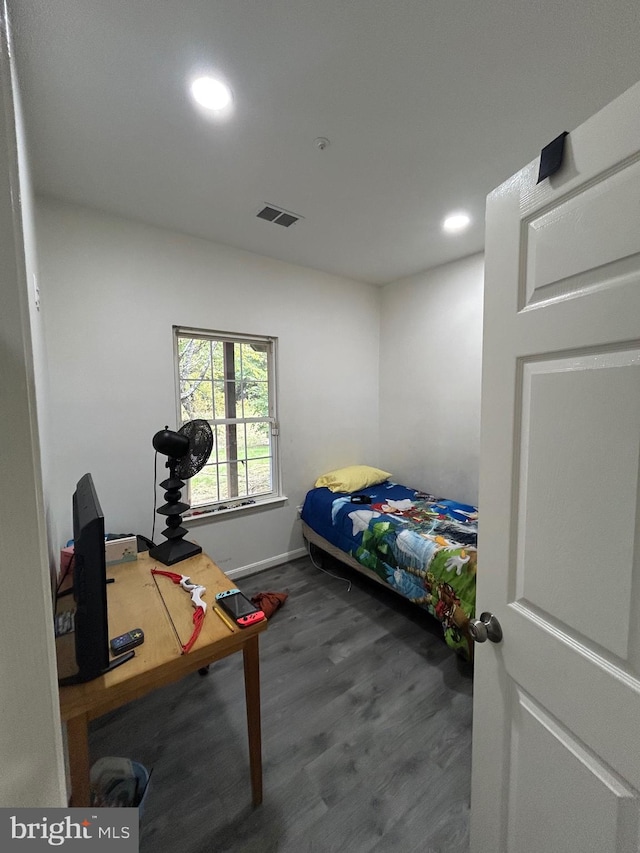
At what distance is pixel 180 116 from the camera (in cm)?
147

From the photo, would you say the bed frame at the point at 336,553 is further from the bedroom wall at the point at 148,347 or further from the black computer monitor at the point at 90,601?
the black computer monitor at the point at 90,601

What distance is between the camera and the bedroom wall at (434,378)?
2988 mm

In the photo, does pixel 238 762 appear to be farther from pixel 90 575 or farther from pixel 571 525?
pixel 571 525

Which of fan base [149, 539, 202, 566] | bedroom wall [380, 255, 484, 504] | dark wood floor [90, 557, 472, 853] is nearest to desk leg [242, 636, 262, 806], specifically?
dark wood floor [90, 557, 472, 853]

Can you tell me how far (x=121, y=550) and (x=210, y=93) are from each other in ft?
6.92

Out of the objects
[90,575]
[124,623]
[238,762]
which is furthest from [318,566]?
[90,575]

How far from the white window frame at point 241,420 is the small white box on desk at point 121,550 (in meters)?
0.89

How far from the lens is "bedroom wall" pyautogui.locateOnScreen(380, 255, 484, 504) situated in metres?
2.99

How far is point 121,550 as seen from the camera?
5.60 ft

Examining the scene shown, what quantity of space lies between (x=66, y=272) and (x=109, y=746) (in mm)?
2573

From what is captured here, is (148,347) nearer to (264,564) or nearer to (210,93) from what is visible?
(210,93)

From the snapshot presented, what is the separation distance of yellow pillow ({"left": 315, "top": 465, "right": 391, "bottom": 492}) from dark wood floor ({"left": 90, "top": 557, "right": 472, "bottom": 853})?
1.23 metres

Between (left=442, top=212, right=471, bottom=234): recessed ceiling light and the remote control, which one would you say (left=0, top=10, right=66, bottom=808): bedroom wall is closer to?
the remote control

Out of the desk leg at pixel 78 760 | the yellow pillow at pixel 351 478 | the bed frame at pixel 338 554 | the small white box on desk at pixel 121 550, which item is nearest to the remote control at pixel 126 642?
the desk leg at pixel 78 760
